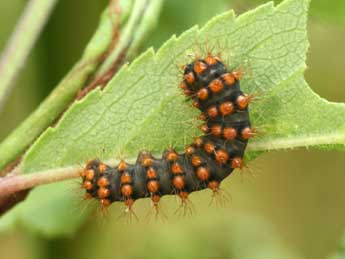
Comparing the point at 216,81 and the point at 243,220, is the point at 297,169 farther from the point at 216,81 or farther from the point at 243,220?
the point at 216,81

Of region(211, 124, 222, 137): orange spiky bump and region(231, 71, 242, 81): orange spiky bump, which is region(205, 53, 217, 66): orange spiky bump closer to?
region(231, 71, 242, 81): orange spiky bump

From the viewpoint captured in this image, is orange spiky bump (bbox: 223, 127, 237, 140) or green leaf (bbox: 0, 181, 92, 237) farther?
green leaf (bbox: 0, 181, 92, 237)

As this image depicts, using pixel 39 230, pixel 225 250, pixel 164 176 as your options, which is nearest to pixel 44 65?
pixel 39 230

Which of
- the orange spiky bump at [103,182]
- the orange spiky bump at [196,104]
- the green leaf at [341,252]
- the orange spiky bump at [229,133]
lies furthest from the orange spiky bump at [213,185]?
the green leaf at [341,252]

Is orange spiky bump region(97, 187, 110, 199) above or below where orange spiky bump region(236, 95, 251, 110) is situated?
below

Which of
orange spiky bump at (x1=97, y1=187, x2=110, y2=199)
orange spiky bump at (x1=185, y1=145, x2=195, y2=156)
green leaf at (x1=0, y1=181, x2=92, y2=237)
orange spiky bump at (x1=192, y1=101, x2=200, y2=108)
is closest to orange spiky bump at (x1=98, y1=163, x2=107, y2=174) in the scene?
orange spiky bump at (x1=97, y1=187, x2=110, y2=199)
